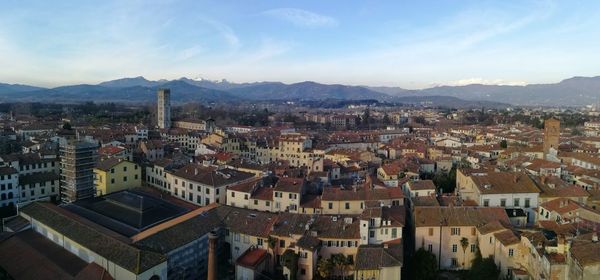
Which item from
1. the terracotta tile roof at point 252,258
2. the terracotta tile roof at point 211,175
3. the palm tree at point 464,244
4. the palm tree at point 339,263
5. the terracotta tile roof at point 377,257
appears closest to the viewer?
the terracotta tile roof at point 377,257

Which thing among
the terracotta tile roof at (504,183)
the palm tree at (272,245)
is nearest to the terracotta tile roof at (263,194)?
the palm tree at (272,245)

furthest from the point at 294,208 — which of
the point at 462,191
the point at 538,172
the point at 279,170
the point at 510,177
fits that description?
the point at 538,172

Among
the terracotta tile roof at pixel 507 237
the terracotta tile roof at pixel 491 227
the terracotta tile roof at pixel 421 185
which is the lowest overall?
the terracotta tile roof at pixel 507 237

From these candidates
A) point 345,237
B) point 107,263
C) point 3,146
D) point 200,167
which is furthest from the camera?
point 3,146

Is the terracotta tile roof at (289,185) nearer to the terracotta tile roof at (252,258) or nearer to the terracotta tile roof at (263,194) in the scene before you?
the terracotta tile roof at (263,194)

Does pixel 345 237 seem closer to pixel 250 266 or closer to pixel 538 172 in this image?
pixel 250 266

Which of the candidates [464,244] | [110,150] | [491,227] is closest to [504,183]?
[491,227]

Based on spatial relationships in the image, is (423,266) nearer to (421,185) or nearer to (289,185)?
(421,185)

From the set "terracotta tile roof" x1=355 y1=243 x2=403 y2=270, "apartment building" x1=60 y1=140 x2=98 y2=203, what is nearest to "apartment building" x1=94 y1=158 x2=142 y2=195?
"apartment building" x1=60 y1=140 x2=98 y2=203

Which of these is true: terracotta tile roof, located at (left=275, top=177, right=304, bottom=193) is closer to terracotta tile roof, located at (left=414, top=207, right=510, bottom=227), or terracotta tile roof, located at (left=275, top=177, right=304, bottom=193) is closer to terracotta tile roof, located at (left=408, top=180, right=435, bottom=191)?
terracotta tile roof, located at (left=414, top=207, right=510, bottom=227)

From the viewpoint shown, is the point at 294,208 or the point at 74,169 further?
the point at 74,169

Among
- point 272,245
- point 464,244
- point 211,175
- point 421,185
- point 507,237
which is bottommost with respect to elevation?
point 464,244
